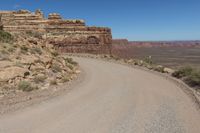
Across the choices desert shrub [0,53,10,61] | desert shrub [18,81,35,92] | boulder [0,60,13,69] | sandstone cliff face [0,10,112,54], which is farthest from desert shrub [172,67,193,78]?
sandstone cliff face [0,10,112,54]

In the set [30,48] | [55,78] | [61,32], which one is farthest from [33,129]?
[61,32]

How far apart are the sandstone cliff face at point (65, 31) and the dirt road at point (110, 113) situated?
28243 mm

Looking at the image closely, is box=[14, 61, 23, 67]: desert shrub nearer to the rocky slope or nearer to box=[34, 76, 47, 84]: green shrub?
the rocky slope

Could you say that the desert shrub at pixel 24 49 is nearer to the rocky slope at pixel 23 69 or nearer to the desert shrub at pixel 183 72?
the rocky slope at pixel 23 69

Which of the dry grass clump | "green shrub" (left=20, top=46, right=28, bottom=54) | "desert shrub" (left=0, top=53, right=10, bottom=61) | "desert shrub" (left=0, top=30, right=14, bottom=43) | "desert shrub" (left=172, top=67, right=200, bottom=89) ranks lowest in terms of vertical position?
"desert shrub" (left=172, top=67, right=200, bottom=89)

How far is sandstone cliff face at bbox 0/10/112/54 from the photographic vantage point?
138ft

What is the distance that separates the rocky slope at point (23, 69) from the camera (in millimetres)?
13727

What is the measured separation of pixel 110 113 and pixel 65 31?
114 feet

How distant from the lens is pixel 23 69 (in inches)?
607

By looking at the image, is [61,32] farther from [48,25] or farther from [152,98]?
[152,98]

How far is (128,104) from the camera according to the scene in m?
11.7

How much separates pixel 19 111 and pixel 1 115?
0.75 m

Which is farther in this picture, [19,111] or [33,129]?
[19,111]

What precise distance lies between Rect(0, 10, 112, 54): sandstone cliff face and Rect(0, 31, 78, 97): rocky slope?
66.8ft
